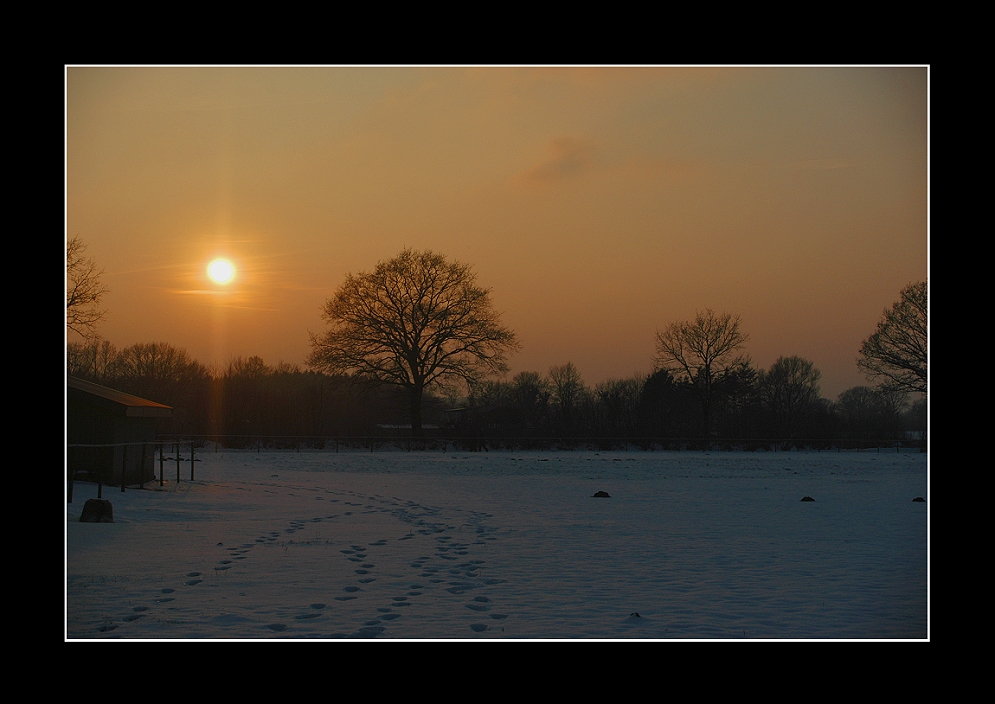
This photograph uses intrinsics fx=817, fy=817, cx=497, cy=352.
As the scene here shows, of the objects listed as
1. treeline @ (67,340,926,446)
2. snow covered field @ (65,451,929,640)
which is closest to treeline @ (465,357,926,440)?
treeline @ (67,340,926,446)

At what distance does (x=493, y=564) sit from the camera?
9.55 meters

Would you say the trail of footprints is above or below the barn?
below

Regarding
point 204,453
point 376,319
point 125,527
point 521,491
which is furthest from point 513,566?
point 376,319

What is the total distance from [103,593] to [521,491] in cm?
1376

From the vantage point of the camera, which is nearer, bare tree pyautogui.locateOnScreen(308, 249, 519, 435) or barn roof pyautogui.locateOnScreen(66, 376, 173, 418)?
barn roof pyautogui.locateOnScreen(66, 376, 173, 418)

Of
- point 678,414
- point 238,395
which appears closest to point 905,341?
point 678,414

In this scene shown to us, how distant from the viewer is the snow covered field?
22.1 ft

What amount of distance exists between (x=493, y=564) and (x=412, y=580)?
1.40 metres

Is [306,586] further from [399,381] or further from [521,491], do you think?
[399,381]

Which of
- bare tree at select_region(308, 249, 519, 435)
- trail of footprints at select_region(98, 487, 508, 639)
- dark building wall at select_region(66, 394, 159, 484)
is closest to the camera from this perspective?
trail of footprints at select_region(98, 487, 508, 639)

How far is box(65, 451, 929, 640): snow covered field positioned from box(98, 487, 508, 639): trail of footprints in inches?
1.2

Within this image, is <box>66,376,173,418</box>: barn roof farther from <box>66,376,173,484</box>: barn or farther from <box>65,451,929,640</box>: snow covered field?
<box>65,451,929,640</box>: snow covered field

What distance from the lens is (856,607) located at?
752cm

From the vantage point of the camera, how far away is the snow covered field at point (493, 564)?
6730 millimetres
